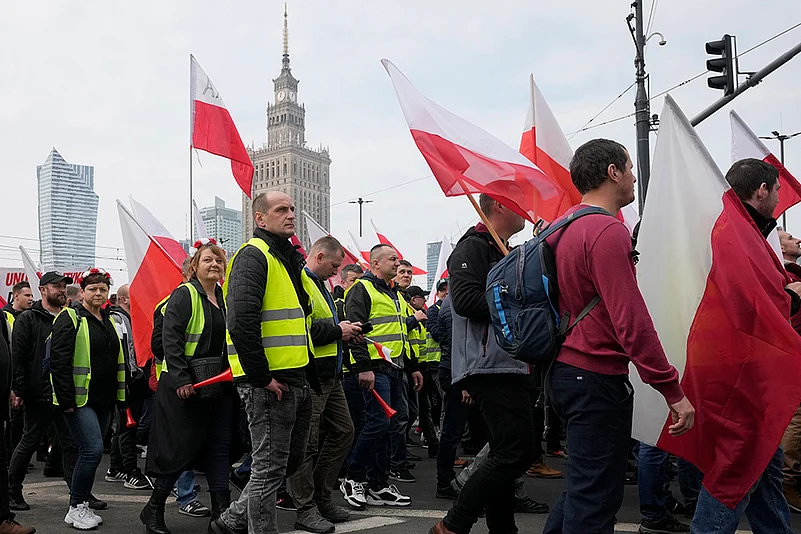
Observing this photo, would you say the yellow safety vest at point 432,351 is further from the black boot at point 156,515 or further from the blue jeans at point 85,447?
the black boot at point 156,515

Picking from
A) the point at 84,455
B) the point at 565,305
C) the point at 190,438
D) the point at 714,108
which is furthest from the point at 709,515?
the point at 714,108

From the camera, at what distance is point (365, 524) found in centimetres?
582

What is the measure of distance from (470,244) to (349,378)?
267 centimetres

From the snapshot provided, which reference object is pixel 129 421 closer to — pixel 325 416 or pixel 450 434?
pixel 325 416

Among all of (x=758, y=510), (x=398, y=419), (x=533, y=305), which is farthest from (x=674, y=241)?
(x=398, y=419)

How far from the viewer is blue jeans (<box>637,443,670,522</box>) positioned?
17.4 ft

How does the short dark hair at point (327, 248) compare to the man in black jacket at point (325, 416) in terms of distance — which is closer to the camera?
the man in black jacket at point (325, 416)

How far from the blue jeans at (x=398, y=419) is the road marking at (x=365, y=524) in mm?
1182

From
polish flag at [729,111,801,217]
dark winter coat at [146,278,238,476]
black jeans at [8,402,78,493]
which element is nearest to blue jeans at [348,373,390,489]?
dark winter coat at [146,278,238,476]

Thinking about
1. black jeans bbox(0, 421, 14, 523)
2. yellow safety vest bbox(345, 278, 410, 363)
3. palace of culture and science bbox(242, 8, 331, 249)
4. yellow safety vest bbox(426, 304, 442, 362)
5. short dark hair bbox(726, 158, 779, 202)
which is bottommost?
black jeans bbox(0, 421, 14, 523)

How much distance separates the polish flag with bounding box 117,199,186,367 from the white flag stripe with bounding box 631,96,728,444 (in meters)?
5.18

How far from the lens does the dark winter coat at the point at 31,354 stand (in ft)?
21.3

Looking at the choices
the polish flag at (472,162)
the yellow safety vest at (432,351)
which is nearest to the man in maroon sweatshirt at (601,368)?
the polish flag at (472,162)

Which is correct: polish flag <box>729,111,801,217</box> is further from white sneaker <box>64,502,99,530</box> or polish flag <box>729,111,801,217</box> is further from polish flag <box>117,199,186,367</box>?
white sneaker <box>64,502,99,530</box>
